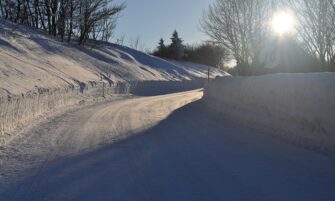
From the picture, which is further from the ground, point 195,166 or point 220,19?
point 220,19

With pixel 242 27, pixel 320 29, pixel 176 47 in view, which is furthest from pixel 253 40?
pixel 176 47

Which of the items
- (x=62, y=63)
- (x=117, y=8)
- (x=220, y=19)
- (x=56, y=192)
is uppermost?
(x=117, y=8)

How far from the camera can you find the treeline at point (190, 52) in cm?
7444

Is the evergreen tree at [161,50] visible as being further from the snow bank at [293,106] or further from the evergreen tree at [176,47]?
the snow bank at [293,106]

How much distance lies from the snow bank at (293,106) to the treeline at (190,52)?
61214 mm

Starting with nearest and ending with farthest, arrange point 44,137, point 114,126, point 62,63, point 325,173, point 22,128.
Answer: point 325,173, point 44,137, point 22,128, point 114,126, point 62,63

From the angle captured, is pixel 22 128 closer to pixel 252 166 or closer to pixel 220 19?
pixel 252 166

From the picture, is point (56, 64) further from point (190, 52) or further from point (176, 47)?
point (190, 52)

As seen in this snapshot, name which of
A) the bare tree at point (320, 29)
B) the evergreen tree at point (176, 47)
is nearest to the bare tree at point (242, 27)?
the bare tree at point (320, 29)

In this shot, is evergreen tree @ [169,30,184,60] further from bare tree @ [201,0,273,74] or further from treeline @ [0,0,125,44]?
bare tree @ [201,0,273,74]

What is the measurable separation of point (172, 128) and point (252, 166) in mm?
4688

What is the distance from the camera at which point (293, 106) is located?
959cm

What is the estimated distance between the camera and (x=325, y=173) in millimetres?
6543

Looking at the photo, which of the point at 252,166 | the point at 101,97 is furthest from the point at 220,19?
the point at 252,166
